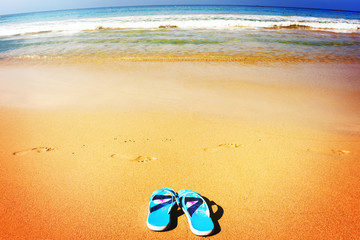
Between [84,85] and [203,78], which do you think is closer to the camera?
[84,85]

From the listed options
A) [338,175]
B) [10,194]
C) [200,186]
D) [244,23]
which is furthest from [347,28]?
[10,194]

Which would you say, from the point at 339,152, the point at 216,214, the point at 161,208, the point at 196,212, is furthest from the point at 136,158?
the point at 339,152

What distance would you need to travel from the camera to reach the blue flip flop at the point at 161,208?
1.79 metres

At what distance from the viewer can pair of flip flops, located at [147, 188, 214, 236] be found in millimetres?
1768

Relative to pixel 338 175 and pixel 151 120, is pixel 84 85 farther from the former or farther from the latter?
pixel 338 175

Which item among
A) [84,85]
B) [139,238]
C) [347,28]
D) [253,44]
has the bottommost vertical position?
[139,238]

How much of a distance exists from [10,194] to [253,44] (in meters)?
10.1

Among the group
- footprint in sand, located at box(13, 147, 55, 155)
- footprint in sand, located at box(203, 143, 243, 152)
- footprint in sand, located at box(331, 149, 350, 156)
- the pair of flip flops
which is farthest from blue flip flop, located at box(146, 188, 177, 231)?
footprint in sand, located at box(331, 149, 350, 156)

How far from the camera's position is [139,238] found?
5.68 feet

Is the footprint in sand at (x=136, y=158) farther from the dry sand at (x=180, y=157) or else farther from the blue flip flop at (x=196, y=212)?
the blue flip flop at (x=196, y=212)

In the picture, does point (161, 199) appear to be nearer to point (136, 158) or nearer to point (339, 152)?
point (136, 158)

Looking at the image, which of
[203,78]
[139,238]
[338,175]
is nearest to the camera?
[139,238]

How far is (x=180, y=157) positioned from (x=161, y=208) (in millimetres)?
783

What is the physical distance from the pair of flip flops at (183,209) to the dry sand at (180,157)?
80 millimetres
